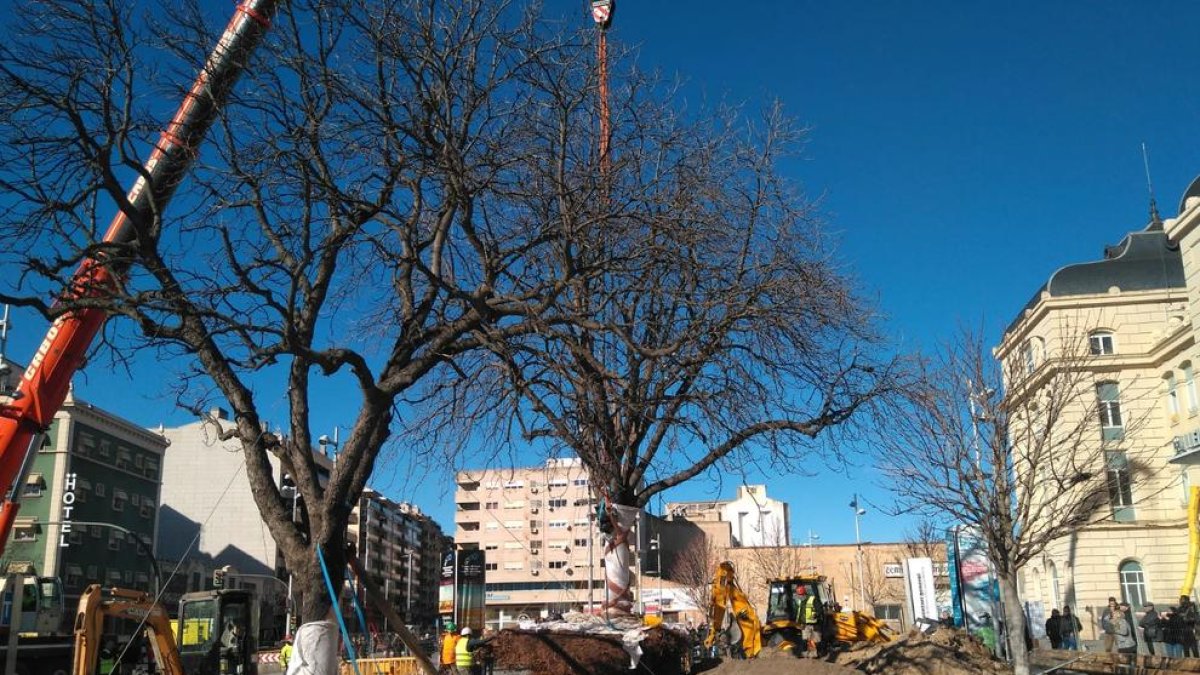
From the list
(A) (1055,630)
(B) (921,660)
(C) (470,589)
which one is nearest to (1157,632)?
(A) (1055,630)

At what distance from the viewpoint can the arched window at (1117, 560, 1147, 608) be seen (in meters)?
38.3

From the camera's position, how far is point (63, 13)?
7785 mm

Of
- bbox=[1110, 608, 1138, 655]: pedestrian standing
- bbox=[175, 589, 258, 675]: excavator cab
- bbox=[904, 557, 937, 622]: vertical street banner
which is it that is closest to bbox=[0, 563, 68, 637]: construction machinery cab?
bbox=[175, 589, 258, 675]: excavator cab

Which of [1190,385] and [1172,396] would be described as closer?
[1190,385]

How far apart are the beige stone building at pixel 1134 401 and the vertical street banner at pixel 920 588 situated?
8.65m

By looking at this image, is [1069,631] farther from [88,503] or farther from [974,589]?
[88,503]

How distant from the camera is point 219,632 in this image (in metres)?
22.0

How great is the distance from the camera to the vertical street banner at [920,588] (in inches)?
1212

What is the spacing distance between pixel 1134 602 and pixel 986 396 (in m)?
27.0

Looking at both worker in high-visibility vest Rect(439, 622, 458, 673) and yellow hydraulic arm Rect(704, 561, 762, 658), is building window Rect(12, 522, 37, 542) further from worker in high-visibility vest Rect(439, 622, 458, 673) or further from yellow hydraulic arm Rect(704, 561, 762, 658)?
yellow hydraulic arm Rect(704, 561, 762, 658)

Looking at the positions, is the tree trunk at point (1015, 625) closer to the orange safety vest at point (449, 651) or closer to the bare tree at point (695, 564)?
the orange safety vest at point (449, 651)

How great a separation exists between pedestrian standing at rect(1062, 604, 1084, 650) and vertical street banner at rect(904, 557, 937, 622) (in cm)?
376

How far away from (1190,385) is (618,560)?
30.9 m

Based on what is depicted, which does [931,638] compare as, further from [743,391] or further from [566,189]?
[566,189]
